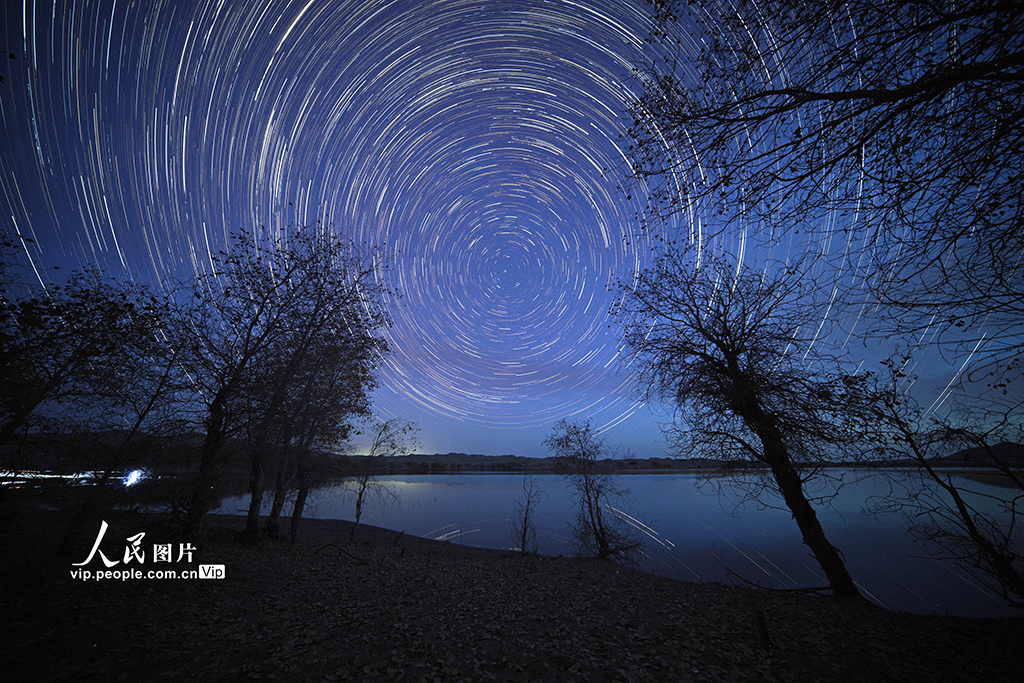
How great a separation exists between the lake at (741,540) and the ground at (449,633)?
182 cm

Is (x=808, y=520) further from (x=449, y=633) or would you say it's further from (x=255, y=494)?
(x=255, y=494)

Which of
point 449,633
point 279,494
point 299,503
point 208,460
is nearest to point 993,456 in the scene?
point 449,633

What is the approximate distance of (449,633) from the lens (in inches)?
275

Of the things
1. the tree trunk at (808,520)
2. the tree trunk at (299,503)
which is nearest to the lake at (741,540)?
the tree trunk at (299,503)

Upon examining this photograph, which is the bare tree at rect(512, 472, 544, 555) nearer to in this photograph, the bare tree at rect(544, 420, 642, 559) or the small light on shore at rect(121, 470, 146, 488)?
the bare tree at rect(544, 420, 642, 559)

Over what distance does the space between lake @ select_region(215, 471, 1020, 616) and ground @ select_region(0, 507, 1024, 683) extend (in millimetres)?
1821

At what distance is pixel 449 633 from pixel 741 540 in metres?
30.4

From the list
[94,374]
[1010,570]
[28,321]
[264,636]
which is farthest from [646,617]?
[28,321]

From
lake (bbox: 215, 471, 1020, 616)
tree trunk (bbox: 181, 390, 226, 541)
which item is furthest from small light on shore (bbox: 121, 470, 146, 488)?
lake (bbox: 215, 471, 1020, 616)

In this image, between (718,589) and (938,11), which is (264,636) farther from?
(938,11)

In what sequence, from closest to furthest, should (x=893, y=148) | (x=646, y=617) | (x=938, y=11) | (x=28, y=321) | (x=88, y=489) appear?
(x=938, y=11)
(x=893, y=148)
(x=646, y=617)
(x=28, y=321)
(x=88, y=489)

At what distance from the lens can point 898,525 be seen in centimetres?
3075

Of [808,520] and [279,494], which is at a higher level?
[279,494]

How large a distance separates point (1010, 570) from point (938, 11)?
30.7ft
